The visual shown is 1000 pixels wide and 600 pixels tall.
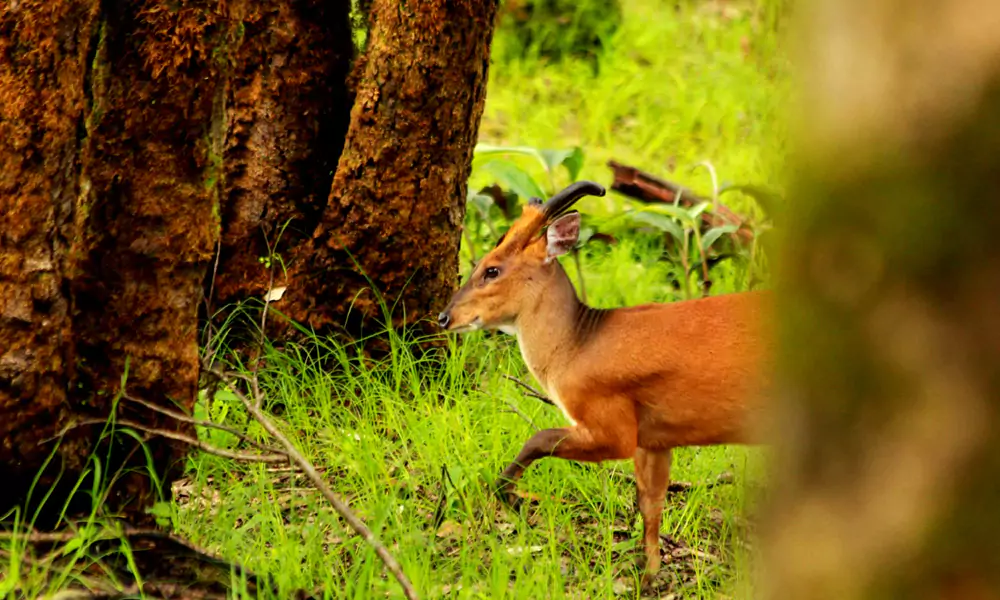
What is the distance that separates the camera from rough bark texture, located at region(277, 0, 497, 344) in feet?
15.5

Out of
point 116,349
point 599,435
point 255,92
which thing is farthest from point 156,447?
point 255,92

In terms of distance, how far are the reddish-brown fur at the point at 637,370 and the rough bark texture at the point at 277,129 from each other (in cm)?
106

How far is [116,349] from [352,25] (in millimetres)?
1933

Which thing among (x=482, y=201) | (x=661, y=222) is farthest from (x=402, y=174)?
(x=661, y=222)

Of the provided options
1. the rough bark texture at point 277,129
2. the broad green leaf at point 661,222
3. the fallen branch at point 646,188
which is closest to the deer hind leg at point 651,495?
the rough bark texture at point 277,129

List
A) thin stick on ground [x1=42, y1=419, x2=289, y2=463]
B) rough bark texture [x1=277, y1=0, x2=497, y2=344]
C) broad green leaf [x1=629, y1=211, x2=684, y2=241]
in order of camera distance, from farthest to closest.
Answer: broad green leaf [x1=629, y1=211, x2=684, y2=241]
rough bark texture [x1=277, y1=0, x2=497, y2=344]
thin stick on ground [x1=42, y1=419, x2=289, y2=463]

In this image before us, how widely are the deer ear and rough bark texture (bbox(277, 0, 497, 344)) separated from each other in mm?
785

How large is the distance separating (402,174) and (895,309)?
380 cm

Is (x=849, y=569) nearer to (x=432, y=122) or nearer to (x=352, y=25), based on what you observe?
(x=432, y=122)

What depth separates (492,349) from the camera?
5203mm

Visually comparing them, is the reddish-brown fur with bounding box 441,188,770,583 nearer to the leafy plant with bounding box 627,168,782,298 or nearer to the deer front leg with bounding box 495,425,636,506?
the deer front leg with bounding box 495,425,636,506

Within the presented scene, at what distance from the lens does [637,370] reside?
3891 mm

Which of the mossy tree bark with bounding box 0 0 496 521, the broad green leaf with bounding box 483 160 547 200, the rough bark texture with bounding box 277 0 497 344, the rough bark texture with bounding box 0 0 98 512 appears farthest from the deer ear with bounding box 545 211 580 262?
the broad green leaf with bounding box 483 160 547 200

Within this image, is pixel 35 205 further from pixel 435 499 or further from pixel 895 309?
pixel 895 309
